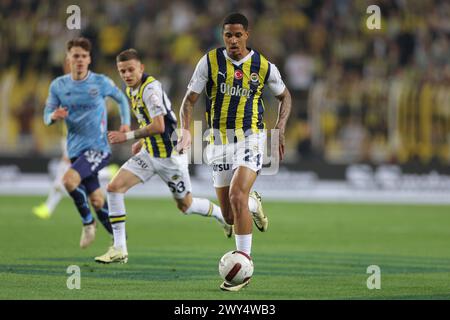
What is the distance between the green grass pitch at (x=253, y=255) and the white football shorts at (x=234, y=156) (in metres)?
1.03

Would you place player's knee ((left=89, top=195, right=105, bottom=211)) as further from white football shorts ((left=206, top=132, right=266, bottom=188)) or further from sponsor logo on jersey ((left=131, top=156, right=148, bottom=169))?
white football shorts ((left=206, top=132, right=266, bottom=188))

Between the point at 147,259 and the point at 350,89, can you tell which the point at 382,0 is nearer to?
the point at 350,89

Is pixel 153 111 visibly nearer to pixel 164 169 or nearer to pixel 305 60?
pixel 164 169

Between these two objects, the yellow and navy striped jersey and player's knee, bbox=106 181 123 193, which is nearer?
the yellow and navy striped jersey

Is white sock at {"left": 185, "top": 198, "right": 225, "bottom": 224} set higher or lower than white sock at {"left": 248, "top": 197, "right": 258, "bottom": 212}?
lower

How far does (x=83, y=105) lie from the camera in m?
12.3

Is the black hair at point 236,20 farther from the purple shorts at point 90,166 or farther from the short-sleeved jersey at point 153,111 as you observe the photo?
the purple shorts at point 90,166

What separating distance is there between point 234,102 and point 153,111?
5.70 feet

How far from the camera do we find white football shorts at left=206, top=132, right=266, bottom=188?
29.7ft

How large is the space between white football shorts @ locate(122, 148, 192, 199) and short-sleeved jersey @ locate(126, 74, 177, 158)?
0.27 feet

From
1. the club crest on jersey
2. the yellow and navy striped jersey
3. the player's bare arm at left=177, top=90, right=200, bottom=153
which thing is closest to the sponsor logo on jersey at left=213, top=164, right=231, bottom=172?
the yellow and navy striped jersey

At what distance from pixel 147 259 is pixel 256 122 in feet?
9.33

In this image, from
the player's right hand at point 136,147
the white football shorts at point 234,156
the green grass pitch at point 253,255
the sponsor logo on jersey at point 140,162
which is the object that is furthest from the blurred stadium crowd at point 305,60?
the white football shorts at point 234,156
